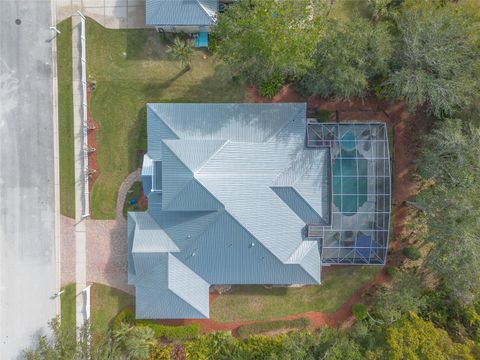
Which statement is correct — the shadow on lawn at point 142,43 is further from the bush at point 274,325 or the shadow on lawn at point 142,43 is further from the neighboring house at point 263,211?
the bush at point 274,325

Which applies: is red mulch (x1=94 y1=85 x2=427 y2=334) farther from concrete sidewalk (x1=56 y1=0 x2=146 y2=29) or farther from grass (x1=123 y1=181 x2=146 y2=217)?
concrete sidewalk (x1=56 y1=0 x2=146 y2=29)

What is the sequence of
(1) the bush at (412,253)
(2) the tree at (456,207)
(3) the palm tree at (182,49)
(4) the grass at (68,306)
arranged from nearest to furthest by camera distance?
(2) the tree at (456,207) < (3) the palm tree at (182,49) < (1) the bush at (412,253) < (4) the grass at (68,306)

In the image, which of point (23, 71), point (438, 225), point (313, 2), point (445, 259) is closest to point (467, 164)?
point (438, 225)

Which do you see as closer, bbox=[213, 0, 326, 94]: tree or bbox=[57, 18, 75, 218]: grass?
bbox=[213, 0, 326, 94]: tree

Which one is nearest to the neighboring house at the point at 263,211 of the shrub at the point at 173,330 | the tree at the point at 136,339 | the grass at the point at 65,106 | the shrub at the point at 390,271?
the tree at the point at 136,339

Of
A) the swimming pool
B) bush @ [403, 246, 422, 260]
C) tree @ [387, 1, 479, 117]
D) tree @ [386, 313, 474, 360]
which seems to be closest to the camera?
tree @ [386, 313, 474, 360]

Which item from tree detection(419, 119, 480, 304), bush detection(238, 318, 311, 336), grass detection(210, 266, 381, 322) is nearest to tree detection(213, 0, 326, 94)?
tree detection(419, 119, 480, 304)

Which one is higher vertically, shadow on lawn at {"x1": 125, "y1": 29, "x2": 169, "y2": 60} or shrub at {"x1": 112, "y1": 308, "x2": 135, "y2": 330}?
shadow on lawn at {"x1": 125, "y1": 29, "x2": 169, "y2": 60}

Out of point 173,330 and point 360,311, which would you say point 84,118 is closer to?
point 173,330
